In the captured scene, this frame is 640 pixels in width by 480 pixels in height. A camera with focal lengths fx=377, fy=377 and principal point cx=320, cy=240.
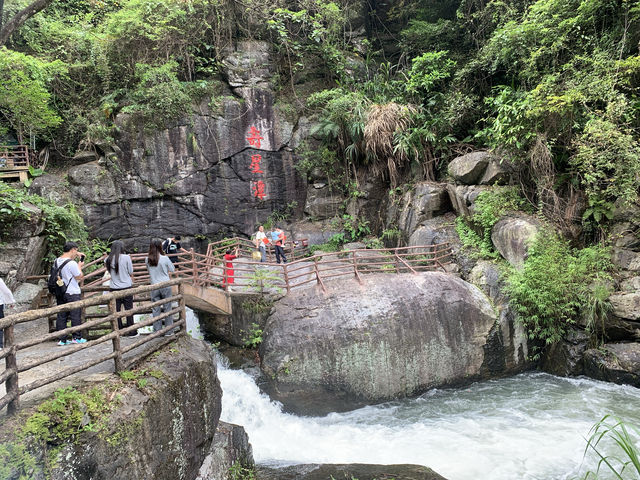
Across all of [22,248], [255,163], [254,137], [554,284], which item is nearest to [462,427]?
[554,284]

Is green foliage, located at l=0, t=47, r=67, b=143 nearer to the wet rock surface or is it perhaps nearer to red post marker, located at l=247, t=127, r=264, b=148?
red post marker, located at l=247, t=127, r=264, b=148

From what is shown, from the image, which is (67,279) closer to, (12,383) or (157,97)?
(12,383)

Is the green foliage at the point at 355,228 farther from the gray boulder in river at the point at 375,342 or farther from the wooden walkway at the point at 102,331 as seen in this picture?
the gray boulder in river at the point at 375,342

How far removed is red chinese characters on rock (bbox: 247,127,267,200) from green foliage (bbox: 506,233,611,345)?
409 inches

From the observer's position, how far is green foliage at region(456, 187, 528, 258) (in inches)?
411

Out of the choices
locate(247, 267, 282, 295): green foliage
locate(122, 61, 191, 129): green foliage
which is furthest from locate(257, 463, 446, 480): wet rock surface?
locate(122, 61, 191, 129): green foliage

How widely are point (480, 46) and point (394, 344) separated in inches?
487

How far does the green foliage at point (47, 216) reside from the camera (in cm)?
1046

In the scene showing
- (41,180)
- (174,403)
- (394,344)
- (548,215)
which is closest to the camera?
(174,403)

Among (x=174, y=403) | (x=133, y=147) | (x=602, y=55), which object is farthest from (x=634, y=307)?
(x=133, y=147)

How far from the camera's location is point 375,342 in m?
8.48

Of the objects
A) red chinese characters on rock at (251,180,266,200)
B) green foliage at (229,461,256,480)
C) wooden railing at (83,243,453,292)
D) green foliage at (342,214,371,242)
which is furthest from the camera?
red chinese characters on rock at (251,180,266,200)

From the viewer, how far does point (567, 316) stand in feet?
28.6

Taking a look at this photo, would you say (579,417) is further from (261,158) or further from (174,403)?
(261,158)
